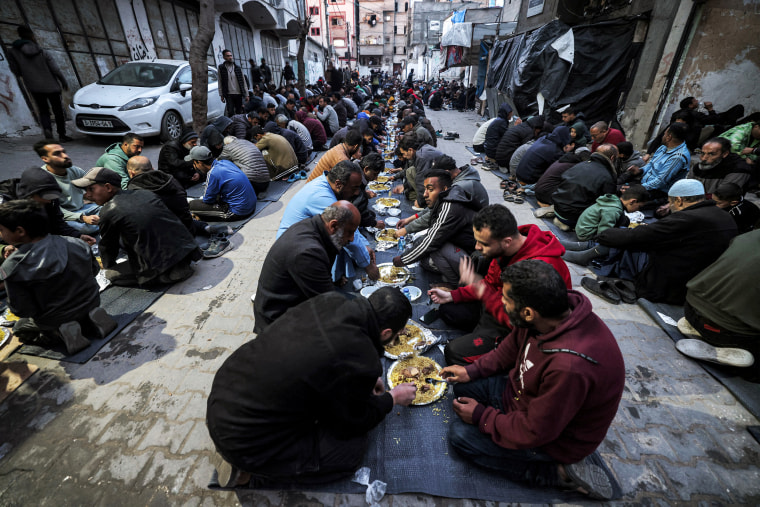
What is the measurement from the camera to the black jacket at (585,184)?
17.1 ft

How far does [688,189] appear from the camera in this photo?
3.59m

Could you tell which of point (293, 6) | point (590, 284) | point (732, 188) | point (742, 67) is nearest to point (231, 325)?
point (590, 284)

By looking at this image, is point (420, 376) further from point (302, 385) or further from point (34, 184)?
point (34, 184)

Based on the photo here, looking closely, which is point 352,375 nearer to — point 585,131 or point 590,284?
point 590,284

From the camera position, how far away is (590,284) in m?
4.21

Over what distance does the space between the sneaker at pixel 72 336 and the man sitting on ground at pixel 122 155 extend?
3123mm

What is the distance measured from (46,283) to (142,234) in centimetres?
101

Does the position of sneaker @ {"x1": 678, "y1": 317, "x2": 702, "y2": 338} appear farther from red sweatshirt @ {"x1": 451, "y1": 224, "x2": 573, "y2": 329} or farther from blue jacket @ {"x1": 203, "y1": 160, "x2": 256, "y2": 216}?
blue jacket @ {"x1": 203, "y1": 160, "x2": 256, "y2": 216}

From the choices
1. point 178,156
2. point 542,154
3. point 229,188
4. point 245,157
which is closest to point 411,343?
point 229,188

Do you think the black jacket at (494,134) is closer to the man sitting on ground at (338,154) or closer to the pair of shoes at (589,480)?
the man sitting on ground at (338,154)

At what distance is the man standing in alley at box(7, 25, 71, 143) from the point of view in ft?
24.0

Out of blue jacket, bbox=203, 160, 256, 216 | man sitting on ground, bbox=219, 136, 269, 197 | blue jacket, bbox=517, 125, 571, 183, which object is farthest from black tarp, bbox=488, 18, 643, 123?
blue jacket, bbox=203, 160, 256, 216

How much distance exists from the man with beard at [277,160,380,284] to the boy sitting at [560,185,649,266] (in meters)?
3.12

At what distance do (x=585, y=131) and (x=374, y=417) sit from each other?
8582mm
